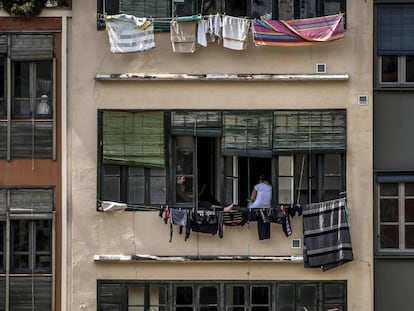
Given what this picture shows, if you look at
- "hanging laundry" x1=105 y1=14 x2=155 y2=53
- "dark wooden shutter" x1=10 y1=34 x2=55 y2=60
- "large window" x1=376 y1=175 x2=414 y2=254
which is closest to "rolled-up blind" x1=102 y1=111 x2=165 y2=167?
"hanging laundry" x1=105 y1=14 x2=155 y2=53

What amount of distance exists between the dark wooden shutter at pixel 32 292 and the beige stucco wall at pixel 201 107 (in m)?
0.41

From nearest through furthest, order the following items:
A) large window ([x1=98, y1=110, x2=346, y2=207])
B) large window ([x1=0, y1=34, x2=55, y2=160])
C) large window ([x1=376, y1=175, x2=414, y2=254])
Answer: large window ([x1=98, y1=110, x2=346, y2=207]) < large window ([x1=376, y1=175, x2=414, y2=254]) < large window ([x1=0, y1=34, x2=55, y2=160])

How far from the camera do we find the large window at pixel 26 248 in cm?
1586

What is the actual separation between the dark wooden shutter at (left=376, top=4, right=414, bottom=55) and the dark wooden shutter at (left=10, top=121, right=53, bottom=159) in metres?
6.30

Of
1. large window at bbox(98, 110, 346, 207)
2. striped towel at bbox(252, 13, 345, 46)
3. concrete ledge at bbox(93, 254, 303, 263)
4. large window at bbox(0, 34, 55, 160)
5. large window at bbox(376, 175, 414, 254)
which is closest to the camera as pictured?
striped towel at bbox(252, 13, 345, 46)

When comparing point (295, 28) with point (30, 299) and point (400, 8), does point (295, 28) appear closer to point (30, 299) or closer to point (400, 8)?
point (400, 8)

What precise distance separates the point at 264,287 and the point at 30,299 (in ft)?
14.1

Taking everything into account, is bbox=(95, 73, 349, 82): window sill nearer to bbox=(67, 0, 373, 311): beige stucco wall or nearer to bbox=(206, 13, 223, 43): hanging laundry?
bbox=(67, 0, 373, 311): beige stucco wall

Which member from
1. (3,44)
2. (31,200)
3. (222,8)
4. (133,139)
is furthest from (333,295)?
(3,44)

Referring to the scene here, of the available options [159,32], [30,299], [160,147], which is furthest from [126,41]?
[30,299]

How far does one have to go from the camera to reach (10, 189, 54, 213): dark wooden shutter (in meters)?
15.9

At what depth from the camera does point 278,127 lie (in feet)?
51.7

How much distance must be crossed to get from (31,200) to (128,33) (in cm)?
355

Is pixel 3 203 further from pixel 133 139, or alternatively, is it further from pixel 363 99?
pixel 363 99
